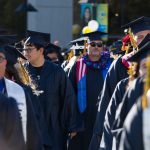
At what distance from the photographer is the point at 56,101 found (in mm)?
9555

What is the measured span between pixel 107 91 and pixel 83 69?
1.96 meters

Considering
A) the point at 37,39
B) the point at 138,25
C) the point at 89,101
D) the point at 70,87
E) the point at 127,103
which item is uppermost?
the point at 138,25

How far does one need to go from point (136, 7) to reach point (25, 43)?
17.8m

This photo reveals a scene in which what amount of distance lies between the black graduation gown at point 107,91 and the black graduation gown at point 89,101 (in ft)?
5.74

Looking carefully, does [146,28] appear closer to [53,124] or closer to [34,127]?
[53,124]

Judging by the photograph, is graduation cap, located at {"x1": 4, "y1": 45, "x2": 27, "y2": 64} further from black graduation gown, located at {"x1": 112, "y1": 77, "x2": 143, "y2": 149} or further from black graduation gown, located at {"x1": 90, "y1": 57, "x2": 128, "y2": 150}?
black graduation gown, located at {"x1": 112, "y1": 77, "x2": 143, "y2": 149}

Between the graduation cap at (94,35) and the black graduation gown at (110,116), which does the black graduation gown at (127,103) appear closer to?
the black graduation gown at (110,116)

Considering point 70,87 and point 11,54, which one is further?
point 70,87

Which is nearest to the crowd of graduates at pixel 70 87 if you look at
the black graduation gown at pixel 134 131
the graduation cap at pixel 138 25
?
the graduation cap at pixel 138 25

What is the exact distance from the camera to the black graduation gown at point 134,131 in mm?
4562

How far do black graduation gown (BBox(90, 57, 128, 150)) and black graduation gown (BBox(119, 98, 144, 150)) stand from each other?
3.79 meters

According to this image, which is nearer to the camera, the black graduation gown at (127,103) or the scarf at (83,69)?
the black graduation gown at (127,103)

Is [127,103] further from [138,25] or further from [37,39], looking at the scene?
[37,39]

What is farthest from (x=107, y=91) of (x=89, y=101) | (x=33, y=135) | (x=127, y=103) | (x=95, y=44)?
(x=127, y=103)
